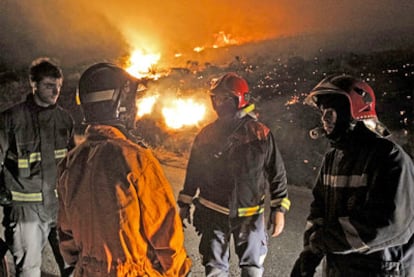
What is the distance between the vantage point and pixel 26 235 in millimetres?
3797

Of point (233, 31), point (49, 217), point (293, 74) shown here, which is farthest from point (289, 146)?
point (233, 31)

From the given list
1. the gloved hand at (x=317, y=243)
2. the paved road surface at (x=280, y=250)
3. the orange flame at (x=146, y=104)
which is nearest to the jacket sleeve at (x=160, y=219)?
the gloved hand at (x=317, y=243)

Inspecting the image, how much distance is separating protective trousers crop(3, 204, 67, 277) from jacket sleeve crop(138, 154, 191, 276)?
218 centimetres

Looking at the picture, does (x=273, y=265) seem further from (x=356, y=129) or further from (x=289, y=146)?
(x=289, y=146)

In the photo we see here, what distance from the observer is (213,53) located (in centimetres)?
1526

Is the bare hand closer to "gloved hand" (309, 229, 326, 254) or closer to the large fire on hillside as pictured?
"gloved hand" (309, 229, 326, 254)

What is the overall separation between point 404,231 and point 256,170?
5.84 feet

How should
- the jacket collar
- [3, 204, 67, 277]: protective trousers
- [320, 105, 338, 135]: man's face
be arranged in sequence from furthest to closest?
[3, 204, 67, 277]: protective trousers → [320, 105, 338, 135]: man's face → the jacket collar

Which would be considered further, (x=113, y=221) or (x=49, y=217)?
(x=49, y=217)

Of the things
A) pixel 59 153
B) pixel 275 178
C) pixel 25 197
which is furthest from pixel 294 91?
pixel 25 197

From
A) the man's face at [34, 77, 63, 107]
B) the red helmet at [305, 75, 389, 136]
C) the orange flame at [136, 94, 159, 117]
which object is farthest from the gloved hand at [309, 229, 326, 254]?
the orange flame at [136, 94, 159, 117]

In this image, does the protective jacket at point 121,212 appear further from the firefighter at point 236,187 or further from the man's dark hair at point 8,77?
the man's dark hair at point 8,77

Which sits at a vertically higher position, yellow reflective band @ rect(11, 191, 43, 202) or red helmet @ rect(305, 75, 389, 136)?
red helmet @ rect(305, 75, 389, 136)

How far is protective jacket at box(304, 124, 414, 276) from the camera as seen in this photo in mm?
2252
